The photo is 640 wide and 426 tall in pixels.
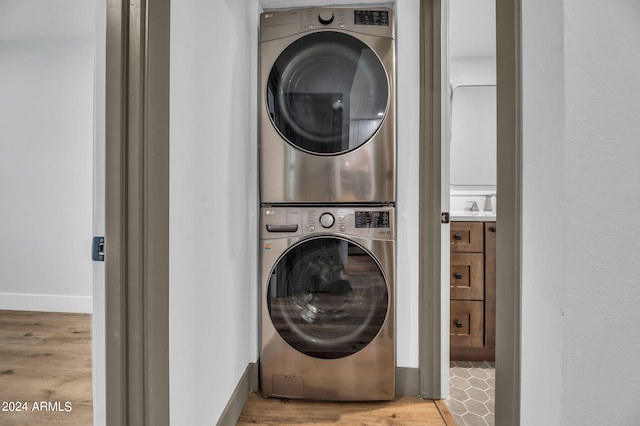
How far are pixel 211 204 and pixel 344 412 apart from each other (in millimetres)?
1149

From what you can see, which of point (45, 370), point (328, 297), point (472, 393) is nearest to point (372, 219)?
point (328, 297)

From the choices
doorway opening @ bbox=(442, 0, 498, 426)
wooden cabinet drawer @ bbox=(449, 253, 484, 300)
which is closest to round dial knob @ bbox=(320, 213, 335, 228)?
doorway opening @ bbox=(442, 0, 498, 426)

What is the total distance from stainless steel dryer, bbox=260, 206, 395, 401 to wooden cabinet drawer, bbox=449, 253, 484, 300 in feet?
2.15

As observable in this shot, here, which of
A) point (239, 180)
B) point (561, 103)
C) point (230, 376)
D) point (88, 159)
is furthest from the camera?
point (88, 159)

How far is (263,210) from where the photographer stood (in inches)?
60.8

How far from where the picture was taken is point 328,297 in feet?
4.97

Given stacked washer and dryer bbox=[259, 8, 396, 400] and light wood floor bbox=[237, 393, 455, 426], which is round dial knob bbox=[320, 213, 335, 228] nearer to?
stacked washer and dryer bbox=[259, 8, 396, 400]

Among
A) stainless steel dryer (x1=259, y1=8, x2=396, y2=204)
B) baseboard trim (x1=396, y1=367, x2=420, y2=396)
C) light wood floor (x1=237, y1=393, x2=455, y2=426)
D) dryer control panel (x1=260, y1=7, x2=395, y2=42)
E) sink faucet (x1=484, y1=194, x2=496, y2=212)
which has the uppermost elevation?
dryer control panel (x1=260, y1=7, x2=395, y2=42)

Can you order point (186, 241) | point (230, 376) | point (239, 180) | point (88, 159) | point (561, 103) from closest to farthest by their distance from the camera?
point (561, 103) < point (186, 241) < point (230, 376) < point (239, 180) < point (88, 159)

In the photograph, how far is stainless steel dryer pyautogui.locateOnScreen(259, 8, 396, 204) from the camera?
151 cm

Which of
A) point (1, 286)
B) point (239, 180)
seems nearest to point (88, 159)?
point (1, 286)

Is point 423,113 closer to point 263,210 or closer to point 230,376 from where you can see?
point 263,210

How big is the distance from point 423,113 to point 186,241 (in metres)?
1.26

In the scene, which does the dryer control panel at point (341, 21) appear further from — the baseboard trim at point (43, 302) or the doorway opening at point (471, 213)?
the baseboard trim at point (43, 302)
